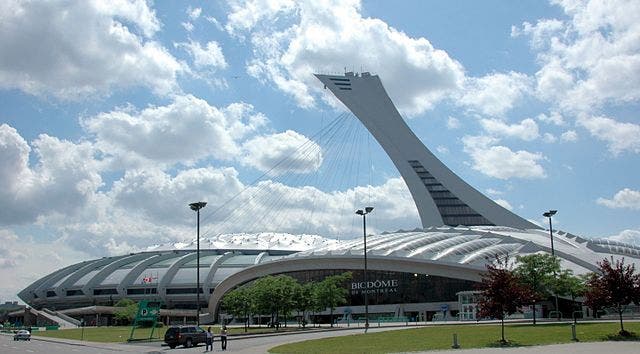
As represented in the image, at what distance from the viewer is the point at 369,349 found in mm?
29031

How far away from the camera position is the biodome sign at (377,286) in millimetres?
73875

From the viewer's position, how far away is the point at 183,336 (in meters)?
38.7

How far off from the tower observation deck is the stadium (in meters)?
0.15

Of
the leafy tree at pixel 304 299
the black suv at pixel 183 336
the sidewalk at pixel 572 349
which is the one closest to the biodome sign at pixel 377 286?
the leafy tree at pixel 304 299

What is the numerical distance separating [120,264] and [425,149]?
53.2m

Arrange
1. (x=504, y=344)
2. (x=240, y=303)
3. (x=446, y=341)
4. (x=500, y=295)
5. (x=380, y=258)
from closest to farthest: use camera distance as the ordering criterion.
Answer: (x=504, y=344), (x=446, y=341), (x=500, y=295), (x=240, y=303), (x=380, y=258)

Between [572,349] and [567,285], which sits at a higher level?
[567,285]

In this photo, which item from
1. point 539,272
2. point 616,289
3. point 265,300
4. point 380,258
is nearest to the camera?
point 616,289

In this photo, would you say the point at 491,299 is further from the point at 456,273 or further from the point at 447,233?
the point at 447,233

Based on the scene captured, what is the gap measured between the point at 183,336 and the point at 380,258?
36.9 metres

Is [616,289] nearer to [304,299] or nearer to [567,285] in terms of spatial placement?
[567,285]

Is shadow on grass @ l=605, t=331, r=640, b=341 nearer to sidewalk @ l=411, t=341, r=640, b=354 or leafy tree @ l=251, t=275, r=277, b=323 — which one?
sidewalk @ l=411, t=341, r=640, b=354

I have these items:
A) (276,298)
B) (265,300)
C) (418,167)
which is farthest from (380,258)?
(418,167)

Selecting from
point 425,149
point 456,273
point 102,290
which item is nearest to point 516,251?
point 456,273
